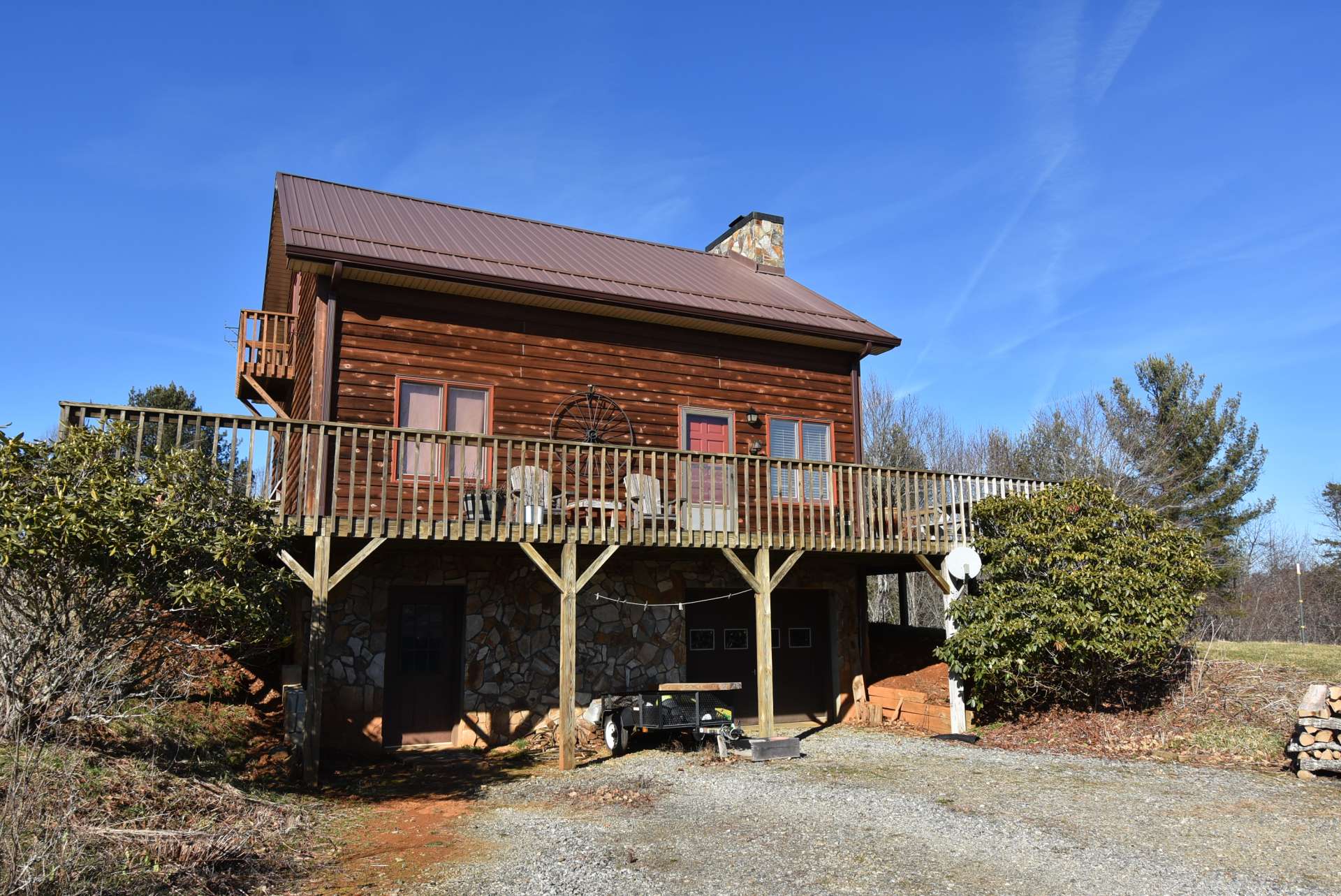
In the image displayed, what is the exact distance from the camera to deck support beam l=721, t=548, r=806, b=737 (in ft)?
40.2

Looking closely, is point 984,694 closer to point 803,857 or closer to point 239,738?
point 803,857

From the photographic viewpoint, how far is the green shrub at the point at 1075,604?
12.3m

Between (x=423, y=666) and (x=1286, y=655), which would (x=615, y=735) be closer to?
(x=423, y=666)

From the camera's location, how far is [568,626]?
11.3 meters

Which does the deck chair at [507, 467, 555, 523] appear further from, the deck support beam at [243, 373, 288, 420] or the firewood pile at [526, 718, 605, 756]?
the deck support beam at [243, 373, 288, 420]

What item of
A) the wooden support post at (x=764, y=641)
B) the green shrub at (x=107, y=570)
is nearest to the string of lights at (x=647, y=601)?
the wooden support post at (x=764, y=641)

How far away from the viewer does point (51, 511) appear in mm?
6734

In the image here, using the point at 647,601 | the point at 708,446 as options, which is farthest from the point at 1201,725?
the point at 708,446

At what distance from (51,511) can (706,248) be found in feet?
53.0

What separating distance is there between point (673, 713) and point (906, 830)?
4.51m

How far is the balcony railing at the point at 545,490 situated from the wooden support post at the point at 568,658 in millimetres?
312

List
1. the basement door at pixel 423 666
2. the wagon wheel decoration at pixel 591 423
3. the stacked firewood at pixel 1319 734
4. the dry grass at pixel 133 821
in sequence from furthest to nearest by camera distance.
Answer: the wagon wheel decoration at pixel 591 423, the basement door at pixel 423 666, the stacked firewood at pixel 1319 734, the dry grass at pixel 133 821

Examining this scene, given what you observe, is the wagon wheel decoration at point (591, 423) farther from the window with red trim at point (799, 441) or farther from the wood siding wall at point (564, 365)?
the window with red trim at point (799, 441)

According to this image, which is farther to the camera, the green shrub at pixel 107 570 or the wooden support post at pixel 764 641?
the wooden support post at pixel 764 641
